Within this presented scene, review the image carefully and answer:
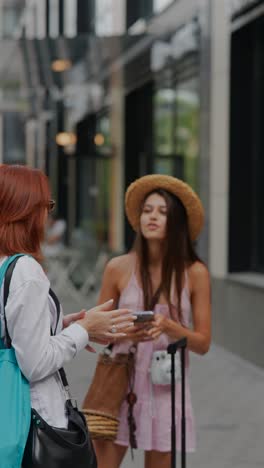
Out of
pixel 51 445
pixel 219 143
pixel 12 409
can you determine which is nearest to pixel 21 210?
pixel 12 409

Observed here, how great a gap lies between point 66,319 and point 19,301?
1.74ft

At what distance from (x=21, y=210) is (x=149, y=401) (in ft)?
5.33

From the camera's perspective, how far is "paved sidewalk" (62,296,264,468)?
22.2 ft

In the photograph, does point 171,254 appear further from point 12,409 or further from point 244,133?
point 244,133

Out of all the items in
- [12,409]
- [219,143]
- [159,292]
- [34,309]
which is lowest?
[12,409]

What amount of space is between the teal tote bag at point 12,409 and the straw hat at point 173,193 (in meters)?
1.68

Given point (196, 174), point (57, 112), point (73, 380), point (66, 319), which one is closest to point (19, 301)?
point (66, 319)

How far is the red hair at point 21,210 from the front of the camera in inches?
130

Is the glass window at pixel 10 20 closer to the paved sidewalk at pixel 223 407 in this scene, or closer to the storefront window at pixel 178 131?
the storefront window at pixel 178 131

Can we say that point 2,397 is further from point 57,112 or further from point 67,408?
point 57,112

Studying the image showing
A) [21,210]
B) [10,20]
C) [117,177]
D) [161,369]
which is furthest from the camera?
[117,177]

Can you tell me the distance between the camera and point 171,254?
478 cm

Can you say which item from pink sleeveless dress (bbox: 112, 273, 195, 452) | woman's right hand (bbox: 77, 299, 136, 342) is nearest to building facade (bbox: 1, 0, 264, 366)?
pink sleeveless dress (bbox: 112, 273, 195, 452)

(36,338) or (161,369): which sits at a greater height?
(36,338)
